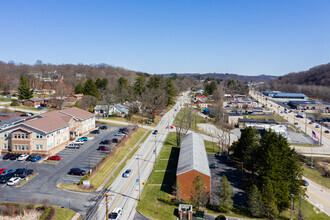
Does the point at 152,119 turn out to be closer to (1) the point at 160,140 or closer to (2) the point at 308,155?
(1) the point at 160,140

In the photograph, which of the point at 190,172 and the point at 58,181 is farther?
the point at 58,181

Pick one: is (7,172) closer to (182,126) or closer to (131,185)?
(131,185)

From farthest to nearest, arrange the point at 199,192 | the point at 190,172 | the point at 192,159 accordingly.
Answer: the point at 192,159 → the point at 190,172 → the point at 199,192

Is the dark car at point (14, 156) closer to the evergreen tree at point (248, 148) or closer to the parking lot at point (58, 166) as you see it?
the parking lot at point (58, 166)

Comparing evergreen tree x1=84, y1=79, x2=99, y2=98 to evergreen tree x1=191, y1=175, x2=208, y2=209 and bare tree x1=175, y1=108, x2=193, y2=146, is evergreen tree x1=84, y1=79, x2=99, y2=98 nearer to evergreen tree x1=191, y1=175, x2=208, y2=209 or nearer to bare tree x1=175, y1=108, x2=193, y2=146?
bare tree x1=175, y1=108, x2=193, y2=146

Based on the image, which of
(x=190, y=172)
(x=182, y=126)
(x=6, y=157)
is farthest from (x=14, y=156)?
(x=182, y=126)

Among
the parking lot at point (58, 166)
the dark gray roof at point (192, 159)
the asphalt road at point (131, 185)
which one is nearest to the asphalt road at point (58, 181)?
the parking lot at point (58, 166)
